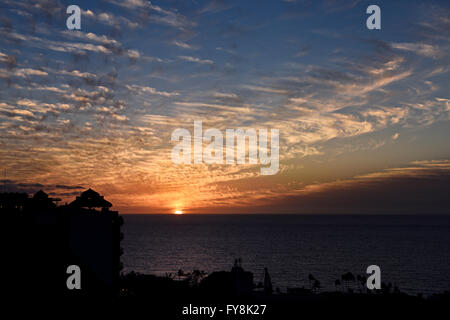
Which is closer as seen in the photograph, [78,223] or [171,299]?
[78,223]

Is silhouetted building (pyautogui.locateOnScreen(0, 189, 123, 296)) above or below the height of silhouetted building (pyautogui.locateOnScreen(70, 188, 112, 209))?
below

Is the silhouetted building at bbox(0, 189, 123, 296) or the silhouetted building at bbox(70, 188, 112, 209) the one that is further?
the silhouetted building at bbox(70, 188, 112, 209)

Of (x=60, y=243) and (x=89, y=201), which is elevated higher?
(x=89, y=201)

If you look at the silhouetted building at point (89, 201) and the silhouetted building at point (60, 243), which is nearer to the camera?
the silhouetted building at point (60, 243)

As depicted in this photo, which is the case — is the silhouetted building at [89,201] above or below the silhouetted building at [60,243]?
above

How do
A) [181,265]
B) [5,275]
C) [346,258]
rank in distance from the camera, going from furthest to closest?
[346,258] → [181,265] → [5,275]

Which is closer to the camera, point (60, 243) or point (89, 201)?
point (60, 243)

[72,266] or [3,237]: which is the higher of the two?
[3,237]

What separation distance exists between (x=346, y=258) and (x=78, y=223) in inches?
5442

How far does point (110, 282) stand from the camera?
33594 mm
